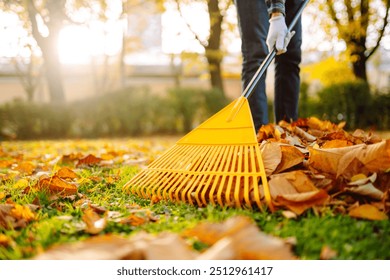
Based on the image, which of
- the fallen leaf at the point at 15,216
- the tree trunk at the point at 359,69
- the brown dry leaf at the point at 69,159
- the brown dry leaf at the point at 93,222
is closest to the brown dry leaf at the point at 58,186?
the fallen leaf at the point at 15,216

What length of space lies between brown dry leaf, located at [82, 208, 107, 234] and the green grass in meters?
0.02

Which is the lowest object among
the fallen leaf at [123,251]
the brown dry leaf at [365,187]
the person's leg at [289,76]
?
the fallen leaf at [123,251]

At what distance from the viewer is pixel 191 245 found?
4.04 ft

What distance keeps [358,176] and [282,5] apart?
1.27 m

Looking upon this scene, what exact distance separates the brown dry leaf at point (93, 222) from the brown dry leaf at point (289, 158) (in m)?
0.81

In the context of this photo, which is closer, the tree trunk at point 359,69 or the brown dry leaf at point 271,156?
the brown dry leaf at point 271,156

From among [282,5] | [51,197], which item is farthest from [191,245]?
[282,5]

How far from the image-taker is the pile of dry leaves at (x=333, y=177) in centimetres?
146

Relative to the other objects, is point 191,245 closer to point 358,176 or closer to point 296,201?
point 296,201

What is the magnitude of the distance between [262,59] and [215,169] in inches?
48.3

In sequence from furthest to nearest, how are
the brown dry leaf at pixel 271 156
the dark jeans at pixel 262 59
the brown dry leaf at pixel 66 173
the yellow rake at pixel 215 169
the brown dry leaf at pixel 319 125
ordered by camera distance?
the dark jeans at pixel 262 59
the brown dry leaf at pixel 319 125
the brown dry leaf at pixel 66 173
the brown dry leaf at pixel 271 156
the yellow rake at pixel 215 169

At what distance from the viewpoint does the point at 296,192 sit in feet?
5.02

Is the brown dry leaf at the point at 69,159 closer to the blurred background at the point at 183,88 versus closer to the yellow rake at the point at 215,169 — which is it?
the yellow rake at the point at 215,169

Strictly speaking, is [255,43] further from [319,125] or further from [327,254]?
[327,254]
